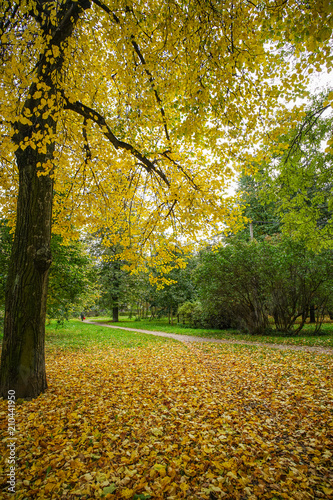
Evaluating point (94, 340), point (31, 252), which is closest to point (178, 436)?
point (31, 252)

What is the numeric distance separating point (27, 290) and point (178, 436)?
9.78 feet

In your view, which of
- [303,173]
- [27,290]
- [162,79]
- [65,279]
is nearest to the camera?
[27,290]

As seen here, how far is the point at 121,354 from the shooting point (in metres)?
7.77

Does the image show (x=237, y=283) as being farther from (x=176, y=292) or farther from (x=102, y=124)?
(x=176, y=292)

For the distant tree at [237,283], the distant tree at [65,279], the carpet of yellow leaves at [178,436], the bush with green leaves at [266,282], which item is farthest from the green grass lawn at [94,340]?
the carpet of yellow leaves at [178,436]

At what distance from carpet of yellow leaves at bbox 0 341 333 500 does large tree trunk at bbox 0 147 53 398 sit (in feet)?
1.23

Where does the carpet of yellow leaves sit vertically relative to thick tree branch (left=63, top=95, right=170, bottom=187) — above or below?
below

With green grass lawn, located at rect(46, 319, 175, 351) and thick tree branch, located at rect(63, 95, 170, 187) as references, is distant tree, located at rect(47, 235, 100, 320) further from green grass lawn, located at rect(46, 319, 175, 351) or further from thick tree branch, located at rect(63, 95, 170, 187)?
thick tree branch, located at rect(63, 95, 170, 187)

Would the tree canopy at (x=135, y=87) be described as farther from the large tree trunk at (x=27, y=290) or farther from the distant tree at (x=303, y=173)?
the distant tree at (x=303, y=173)

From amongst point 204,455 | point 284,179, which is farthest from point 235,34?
point 204,455

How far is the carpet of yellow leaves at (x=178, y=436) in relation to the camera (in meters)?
2.11

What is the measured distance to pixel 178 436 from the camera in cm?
288

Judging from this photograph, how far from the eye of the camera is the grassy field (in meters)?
2.11

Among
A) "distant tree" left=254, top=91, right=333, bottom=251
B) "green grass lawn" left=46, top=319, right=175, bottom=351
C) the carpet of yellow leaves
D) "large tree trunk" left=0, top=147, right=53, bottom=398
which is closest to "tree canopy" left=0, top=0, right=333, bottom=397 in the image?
"large tree trunk" left=0, top=147, right=53, bottom=398
